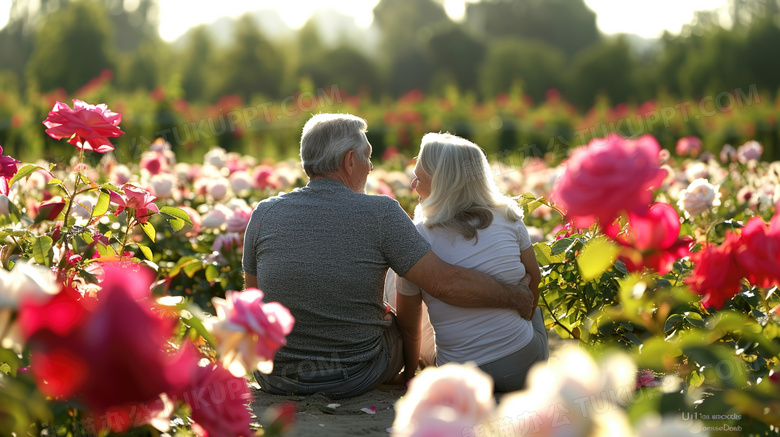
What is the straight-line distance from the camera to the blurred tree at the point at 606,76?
68.7 feet

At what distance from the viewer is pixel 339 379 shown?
235cm

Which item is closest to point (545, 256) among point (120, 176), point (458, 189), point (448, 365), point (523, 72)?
point (458, 189)

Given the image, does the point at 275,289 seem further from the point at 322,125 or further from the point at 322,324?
the point at 322,125

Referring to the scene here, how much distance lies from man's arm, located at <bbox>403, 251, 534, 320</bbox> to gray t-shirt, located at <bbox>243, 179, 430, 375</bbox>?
49 millimetres

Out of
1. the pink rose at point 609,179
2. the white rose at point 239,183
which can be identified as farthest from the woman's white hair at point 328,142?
the white rose at point 239,183

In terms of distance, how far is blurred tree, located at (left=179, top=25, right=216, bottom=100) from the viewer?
78.9ft

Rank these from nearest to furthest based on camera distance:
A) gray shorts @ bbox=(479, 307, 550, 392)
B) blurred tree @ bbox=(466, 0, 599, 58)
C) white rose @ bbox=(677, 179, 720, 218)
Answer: gray shorts @ bbox=(479, 307, 550, 392), white rose @ bbox=(677, 179, 720, 218), blurred tree @ bbox=(466, 0, 599, 58)

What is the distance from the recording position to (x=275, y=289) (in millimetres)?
2256

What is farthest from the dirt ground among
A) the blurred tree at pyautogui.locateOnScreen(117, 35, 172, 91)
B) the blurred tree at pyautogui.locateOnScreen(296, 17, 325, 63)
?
the blurred tree at pyautogui.locateOnScreen(296, 17, 325, 63)

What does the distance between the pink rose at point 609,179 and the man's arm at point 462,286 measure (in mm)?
1346

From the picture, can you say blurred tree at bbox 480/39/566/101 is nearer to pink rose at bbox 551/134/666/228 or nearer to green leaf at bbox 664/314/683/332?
green leaf at bbox 664/314/683/332

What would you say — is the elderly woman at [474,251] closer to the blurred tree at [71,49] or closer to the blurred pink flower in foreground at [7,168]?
the blurred pink flower in foreground at [7,168]

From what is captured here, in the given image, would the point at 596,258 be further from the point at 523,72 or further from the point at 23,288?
the point at 523,72

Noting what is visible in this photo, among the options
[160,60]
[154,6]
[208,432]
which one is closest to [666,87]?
[160,60]
